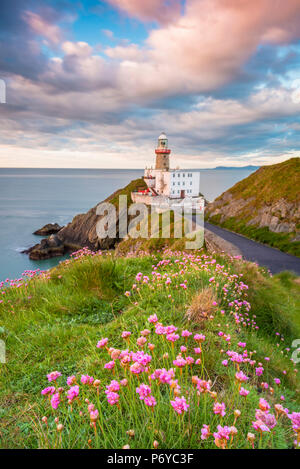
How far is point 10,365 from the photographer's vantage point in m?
3.77

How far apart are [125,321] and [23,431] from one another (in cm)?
206

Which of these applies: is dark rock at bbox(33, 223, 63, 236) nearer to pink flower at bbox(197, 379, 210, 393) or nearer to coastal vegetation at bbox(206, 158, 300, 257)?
coastal vegetation at bbox(206, 158, 300, 257)

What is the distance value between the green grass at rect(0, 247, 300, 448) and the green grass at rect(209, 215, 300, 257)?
→ 16299mm

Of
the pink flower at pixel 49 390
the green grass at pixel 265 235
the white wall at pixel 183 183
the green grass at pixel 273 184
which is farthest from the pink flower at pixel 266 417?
the white wall at pixel 183 183

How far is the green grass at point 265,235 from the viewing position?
71.8 ft

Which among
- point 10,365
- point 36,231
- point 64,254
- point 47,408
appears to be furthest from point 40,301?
point 36,231

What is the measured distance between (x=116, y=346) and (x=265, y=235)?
2514 cm

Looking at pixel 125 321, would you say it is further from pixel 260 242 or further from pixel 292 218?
pixel 292 218

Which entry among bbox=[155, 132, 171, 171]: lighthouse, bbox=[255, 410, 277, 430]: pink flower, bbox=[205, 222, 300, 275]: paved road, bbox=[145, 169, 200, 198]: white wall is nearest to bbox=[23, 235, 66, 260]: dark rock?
bbox=[145, 169, 200, 198]: white wall

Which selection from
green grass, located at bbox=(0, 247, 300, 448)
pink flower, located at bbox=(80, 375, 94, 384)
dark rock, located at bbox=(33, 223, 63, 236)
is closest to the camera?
pink flower, located at bbox=(80, 375, 94, 384)

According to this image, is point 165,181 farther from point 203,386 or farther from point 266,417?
point 266,417

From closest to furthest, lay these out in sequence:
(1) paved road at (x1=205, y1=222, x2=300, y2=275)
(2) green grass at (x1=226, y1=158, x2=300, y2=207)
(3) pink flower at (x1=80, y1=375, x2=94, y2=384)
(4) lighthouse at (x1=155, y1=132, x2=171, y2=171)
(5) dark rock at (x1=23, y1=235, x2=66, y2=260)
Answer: (3) pink flower at (x1=80, y1=375, x2=94, y2=384) → (1) paved road at (x1=205, y1=222, x2=300, y2=275) → (2) green grass at (x1=226, y1=158, x2=300, y2=207) → (5) dark rock at (x1=23, y1=235, x2=66, y2=260) → (4) lighthouse at (x1=155, y1=132, x2=171, y2=171)

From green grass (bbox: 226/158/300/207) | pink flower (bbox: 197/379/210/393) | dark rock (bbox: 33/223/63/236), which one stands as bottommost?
dark rock (bbox: 33/223/63/236)

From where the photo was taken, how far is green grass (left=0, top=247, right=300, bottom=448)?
2.12 meters
